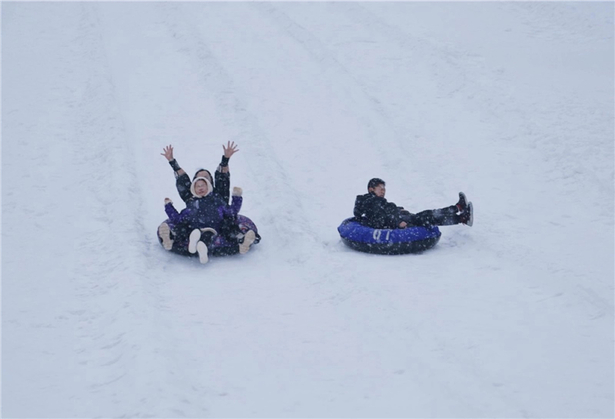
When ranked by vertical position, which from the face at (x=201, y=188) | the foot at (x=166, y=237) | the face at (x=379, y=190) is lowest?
the foot at (x=166, y=237)

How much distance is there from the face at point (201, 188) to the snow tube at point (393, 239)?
1.75m

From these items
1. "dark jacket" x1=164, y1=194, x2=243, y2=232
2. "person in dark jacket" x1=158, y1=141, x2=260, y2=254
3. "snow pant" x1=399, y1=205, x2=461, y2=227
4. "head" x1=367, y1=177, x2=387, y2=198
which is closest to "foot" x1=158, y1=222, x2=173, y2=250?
"person in dark jacket" x1=158, y1=141, x2=260, y2=254

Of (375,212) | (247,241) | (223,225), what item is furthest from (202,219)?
(375,212)

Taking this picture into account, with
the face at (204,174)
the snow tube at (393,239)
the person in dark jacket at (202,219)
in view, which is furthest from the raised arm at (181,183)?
the snow tube at (393,239)

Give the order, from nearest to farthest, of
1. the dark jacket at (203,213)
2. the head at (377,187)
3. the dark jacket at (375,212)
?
the dark jacket at (203,213)
the dark jacket at (375,212)
the head at (377,187)

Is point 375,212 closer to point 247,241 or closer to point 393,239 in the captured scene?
point 393,239

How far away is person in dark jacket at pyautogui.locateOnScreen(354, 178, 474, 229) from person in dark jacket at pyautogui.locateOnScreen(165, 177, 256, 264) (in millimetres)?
1347

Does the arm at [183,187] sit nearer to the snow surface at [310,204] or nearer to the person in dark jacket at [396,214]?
the snow surface at [310,204]

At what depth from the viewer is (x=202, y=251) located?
7.27 m

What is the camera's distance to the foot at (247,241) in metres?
7.48

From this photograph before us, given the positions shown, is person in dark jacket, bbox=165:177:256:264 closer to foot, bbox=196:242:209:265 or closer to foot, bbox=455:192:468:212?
foot, bbox=196:242:209:265

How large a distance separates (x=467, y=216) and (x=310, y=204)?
237cm

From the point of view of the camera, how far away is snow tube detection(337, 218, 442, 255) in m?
7.51

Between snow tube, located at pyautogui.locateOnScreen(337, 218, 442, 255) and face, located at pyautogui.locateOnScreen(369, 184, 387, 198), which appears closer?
snow tube, located at pyautogui.locateOnScreen(337, 218, 442, 255)
